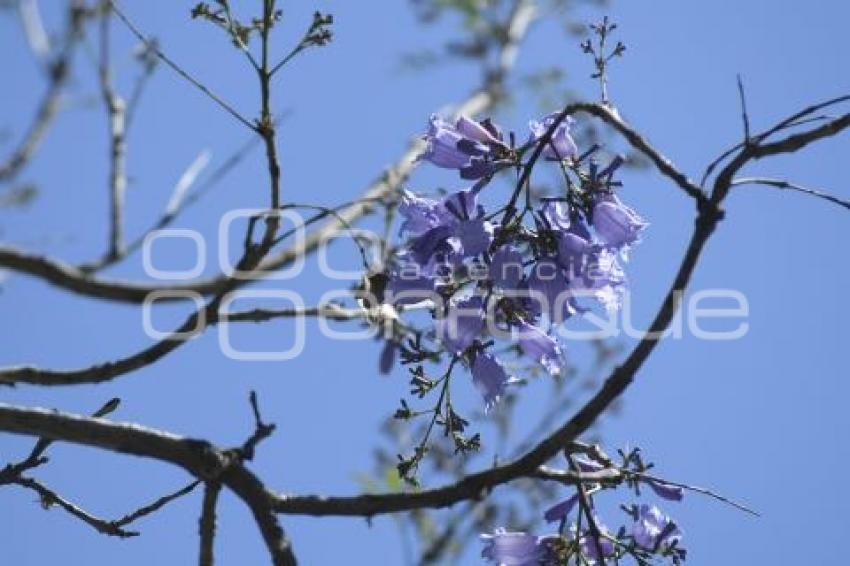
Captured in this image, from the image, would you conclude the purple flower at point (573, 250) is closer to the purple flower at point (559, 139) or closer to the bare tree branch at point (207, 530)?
the purple flower at point (559, 139)

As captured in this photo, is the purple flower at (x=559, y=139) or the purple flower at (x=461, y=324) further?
the purple flower at (x=559, y=139)

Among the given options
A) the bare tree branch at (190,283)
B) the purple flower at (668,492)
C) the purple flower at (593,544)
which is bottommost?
the purple flower at (593,544)

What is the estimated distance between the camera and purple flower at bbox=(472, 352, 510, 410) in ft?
9.44

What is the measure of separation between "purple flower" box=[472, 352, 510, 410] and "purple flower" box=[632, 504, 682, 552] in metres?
0.61

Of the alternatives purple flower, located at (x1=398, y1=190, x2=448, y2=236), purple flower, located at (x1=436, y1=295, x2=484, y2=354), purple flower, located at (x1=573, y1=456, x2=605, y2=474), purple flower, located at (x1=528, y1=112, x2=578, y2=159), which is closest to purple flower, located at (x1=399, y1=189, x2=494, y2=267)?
purple flower, located at (x1=398, y1=190, x2=448, y2=236)

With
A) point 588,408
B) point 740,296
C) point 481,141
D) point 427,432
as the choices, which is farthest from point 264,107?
point 740,296

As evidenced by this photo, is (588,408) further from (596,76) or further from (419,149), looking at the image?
(419,149)

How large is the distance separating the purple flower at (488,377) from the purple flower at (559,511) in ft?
1.25

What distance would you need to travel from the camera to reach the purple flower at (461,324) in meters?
2.73

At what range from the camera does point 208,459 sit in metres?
2.45

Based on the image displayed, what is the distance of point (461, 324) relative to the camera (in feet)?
8.98

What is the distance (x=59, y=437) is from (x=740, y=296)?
202cm

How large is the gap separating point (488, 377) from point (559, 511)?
0.48 meters

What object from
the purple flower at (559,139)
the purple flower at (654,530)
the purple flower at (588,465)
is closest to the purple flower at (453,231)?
the purple flower at (559,139)
